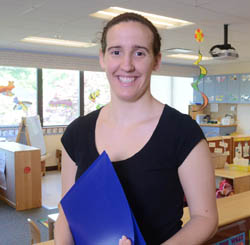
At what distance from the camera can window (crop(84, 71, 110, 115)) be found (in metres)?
8.51

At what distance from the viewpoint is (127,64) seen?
2.95 ft

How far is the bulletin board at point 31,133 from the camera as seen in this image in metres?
6.87

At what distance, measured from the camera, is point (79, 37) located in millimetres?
5566

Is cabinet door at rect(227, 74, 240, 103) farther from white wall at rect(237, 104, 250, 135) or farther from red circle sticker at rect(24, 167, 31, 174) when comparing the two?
red circle sticker at rect(24, 167, 31, 174)

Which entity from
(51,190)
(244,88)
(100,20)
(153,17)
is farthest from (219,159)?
(244,88)

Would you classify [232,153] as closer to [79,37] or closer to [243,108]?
[79,37]

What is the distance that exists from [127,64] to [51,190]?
5.54 m

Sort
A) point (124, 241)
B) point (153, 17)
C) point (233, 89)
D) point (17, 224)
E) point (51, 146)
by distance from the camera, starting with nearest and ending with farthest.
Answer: point (124, 241)
point (153, 17)
point (17, 224)
point (51, 146)
point (233, 89)

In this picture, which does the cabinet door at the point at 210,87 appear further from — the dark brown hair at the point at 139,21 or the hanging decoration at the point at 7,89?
the dark brown hair at the point at 139,21

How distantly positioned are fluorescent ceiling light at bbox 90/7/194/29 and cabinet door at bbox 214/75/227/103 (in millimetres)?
4784

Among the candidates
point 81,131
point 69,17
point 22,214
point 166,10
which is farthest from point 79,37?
point 81,131

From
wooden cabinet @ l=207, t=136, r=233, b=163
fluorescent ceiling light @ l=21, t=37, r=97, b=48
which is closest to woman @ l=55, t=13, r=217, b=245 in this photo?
wooden cabinet @ l=207, t=136, r=233, b=163

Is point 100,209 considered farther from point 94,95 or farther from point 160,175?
point 94,95

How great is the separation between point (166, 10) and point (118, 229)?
11.1 ft
